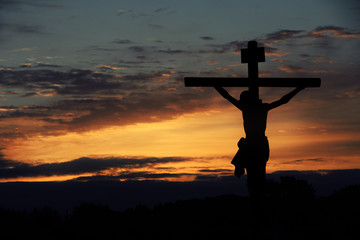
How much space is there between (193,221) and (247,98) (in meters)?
5.87

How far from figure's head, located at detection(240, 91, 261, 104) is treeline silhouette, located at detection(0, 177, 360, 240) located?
4.80 m

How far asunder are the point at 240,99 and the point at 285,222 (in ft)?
21.8

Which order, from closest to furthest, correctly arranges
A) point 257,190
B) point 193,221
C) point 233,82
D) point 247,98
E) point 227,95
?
point 257,190 < point 247,98 < point 227,95 < point 233,82 < point 193,221

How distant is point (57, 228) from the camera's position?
48.5 feet

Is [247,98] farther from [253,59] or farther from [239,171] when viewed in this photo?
[239,171]

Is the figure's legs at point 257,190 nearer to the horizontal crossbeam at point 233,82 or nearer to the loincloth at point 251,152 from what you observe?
the loincloth at point 251,152

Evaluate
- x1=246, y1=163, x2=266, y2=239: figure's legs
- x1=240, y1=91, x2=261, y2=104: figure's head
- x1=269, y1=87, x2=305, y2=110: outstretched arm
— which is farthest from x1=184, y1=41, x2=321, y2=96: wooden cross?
x1=246, y1=163, x2=266, y2=239: figure's legs

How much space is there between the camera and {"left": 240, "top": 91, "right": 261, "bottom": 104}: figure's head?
12.6m

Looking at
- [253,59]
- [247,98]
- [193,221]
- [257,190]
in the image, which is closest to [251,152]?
[257,190]

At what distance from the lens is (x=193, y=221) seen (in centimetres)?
1638

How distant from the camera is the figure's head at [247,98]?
1257cm

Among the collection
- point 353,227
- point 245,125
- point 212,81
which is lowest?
point 353,227

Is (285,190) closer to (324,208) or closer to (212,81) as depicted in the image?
(324,208)

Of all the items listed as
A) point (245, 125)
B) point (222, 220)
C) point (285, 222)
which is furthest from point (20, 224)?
point (285, 222)
